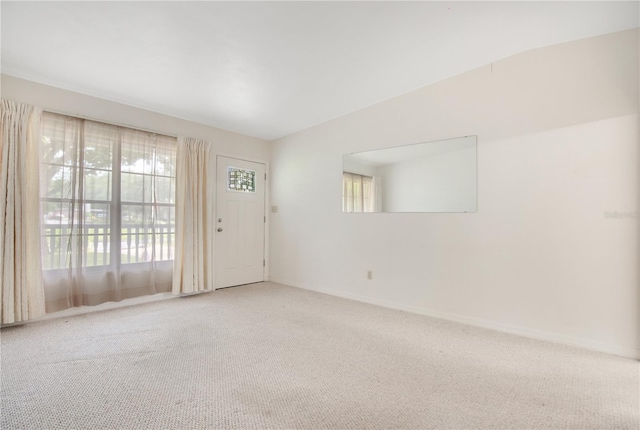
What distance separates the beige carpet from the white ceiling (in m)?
2.41

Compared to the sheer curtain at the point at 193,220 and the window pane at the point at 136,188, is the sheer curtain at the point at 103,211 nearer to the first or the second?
the window pane at the point at 136,188

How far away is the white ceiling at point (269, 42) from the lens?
78.7 inches

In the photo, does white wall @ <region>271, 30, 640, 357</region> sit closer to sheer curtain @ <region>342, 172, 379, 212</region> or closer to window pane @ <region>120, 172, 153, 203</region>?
sheer curtain @ <region>342, 172, 379, 212</region>

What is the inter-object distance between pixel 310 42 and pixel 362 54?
1.60ft

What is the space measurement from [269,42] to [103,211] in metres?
2.57

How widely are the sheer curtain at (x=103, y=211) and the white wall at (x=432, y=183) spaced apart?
2794mm

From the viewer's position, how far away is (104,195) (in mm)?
3201

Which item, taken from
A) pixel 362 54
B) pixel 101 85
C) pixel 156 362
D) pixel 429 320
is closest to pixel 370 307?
pixel 429 320

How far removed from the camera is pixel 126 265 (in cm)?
336

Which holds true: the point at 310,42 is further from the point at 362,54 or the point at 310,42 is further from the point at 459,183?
the point at 459,183

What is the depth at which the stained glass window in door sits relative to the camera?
4430 millimetres

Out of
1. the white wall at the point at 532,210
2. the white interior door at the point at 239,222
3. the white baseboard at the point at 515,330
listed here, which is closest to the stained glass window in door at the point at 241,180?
the white interior door at the point at 239,222

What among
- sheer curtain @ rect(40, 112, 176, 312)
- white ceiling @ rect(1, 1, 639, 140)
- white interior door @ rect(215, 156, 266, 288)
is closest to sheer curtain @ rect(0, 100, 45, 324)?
sheer curtain @ rect(40, 112, 176, 312)

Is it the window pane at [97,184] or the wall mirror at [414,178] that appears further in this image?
the window pane at [97,184]
